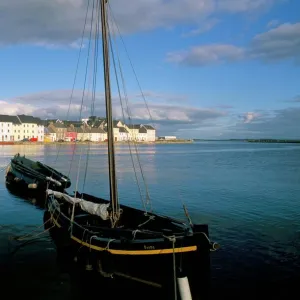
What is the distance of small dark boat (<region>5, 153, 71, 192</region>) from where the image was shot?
3903cm

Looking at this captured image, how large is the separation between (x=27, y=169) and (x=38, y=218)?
64.6ft

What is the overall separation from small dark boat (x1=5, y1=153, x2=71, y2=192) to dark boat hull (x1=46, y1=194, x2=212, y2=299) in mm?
21825

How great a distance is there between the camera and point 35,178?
135 ft

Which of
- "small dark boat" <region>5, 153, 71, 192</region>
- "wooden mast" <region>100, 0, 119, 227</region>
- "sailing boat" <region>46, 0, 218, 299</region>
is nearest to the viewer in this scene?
"sailing boat" <region>46, 0, 218, 299</region>

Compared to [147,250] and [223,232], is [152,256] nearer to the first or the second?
[147,250]

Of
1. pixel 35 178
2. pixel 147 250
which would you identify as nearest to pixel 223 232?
pixel 147 250

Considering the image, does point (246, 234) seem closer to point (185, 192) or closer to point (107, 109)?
point (107, 109)

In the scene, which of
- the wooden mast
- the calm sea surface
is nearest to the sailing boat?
the wooden mast

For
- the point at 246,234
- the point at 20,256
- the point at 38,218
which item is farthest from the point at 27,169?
the point at 246,234

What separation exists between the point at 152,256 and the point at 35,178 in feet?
104

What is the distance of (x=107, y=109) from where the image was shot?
1736cm

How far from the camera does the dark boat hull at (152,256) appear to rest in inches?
478

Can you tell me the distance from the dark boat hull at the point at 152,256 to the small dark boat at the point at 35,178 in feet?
71.6

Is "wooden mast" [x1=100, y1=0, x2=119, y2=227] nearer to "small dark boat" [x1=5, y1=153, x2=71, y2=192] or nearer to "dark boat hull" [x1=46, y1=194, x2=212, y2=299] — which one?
"dark boat hull" [x1=46, y1=194, x2=212, y2=299]
